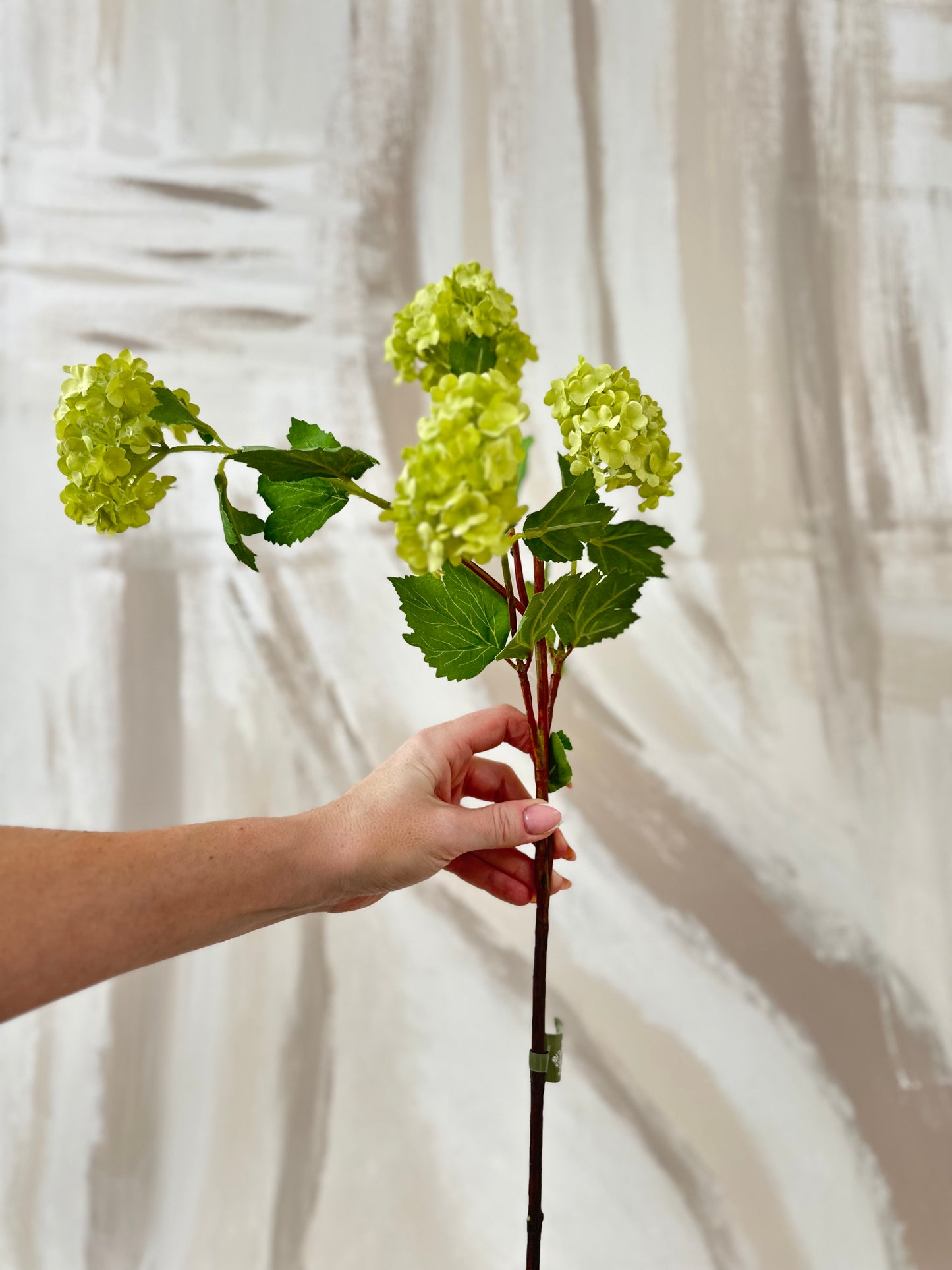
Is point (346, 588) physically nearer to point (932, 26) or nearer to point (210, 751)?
point (210, 751)

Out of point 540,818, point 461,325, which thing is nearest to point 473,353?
point 461,325

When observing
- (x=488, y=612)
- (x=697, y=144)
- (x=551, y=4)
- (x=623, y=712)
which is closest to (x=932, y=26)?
(x=697, y=144)

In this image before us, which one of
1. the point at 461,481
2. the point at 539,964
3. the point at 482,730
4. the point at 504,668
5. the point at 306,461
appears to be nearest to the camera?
the point at 461,481

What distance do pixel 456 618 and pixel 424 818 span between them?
6.7 inches

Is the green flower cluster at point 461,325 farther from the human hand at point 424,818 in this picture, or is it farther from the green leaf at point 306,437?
the human hand at point 424,818

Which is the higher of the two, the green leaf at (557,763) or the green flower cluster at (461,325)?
the green flower cluster at (461,325)

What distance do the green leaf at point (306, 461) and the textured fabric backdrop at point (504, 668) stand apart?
0.61m

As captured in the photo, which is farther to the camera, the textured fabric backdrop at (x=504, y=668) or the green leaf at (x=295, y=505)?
the textured fabric backdrop at (x=504, y=668)

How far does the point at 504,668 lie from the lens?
117 centimetres

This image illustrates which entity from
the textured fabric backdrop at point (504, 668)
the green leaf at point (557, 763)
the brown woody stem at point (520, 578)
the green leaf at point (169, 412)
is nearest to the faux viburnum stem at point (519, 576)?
the brown woody stem at point (520, 578)

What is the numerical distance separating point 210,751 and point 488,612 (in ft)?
2.20

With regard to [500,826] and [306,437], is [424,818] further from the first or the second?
[306,437]

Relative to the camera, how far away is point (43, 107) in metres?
1.21

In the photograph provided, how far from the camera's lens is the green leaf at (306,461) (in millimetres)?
551
